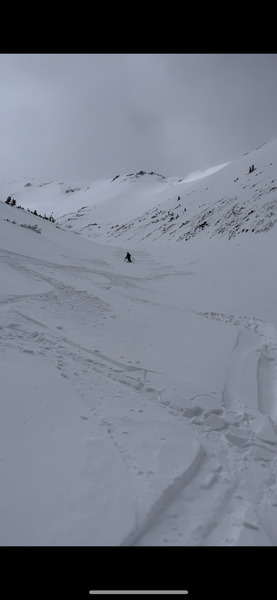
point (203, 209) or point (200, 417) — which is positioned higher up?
point (203, 209)

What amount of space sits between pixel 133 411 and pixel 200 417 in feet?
2.76

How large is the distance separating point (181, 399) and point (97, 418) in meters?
1.26

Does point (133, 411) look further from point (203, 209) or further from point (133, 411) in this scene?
point (203, 209)

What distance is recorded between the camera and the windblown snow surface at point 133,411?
2.58 m

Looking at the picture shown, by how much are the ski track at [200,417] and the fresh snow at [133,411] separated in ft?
0.05

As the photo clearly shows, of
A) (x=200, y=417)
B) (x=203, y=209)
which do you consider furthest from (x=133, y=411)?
(x=203, y=209)

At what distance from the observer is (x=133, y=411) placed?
398 cm

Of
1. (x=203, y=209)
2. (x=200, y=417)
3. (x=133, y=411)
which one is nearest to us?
(x=133, y=411)

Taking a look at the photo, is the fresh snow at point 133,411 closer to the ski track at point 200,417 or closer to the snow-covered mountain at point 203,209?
the ski track at point 200,417

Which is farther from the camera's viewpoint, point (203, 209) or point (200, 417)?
point (203, 209)

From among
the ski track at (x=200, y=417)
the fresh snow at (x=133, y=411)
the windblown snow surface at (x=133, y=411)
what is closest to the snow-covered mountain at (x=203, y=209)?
the fresh snow at (x=133, y=411)

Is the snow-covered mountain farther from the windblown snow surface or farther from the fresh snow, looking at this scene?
the windblown snow surface

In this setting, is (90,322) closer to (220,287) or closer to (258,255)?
(220,287)
